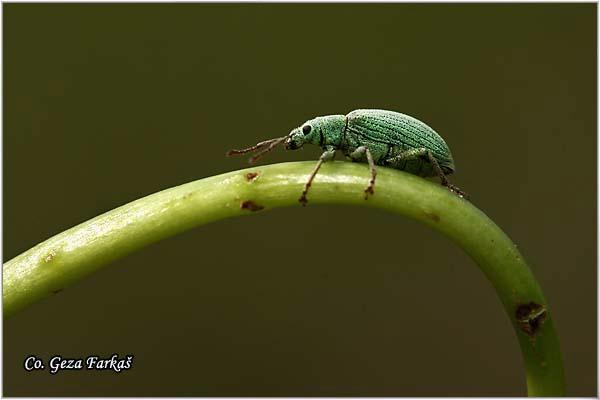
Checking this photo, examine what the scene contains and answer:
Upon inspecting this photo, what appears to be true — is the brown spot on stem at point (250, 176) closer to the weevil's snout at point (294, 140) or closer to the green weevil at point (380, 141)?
the green weevil at point (380, 141)

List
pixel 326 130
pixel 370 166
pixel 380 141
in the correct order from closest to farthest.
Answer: pixel 370 166 → pixel 380 141 → pixel 326 130

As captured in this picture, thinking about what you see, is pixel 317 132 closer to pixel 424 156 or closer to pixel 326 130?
pixel 326 130

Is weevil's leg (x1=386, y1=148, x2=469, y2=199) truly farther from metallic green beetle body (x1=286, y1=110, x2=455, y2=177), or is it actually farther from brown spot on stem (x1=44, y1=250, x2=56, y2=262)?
brown spot on stem (x1=44, y1=250, x2=56, y2=262)

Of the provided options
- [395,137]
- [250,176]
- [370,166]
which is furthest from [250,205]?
[395,137]

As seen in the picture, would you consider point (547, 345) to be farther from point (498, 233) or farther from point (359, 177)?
point (359, 177)

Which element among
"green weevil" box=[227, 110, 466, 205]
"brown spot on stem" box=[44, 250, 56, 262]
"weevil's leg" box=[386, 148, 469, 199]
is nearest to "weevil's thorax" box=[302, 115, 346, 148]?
"green weevil" box=[227, 110, 466, 205]

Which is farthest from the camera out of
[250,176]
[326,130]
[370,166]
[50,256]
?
[326,130]

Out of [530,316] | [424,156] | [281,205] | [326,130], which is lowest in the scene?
[530,316]
